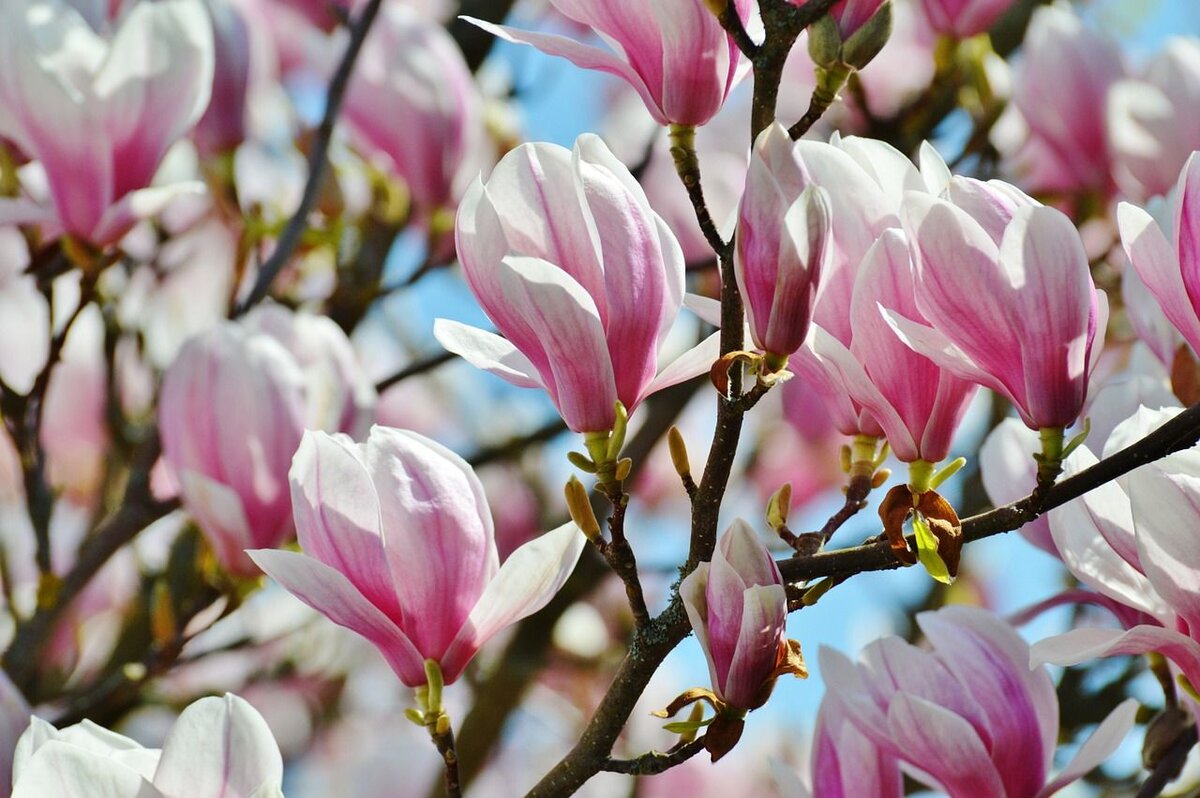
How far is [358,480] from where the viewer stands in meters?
0.74

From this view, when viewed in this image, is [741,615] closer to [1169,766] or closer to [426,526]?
[426,526]

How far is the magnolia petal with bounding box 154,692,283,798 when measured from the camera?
2.30 ft

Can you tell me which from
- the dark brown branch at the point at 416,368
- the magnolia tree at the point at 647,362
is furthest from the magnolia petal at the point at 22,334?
the dark brown branch at the point at 416,368

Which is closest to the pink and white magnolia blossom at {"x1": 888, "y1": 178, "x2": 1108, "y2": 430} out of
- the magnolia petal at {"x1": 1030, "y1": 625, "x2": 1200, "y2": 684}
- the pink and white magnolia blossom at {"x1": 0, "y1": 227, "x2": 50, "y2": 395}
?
the magnolia petal at {"x1": 1030, "y1": 625, "x2": 1200, "y2": 684}

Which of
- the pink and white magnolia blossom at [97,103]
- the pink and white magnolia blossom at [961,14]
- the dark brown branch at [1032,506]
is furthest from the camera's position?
the pink and white magnolia blossom at [961,14]

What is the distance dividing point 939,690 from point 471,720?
1002 mm

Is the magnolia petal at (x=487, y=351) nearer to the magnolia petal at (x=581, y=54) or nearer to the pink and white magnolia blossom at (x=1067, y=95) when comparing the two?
the magnolia petal at (x=581, y=54)

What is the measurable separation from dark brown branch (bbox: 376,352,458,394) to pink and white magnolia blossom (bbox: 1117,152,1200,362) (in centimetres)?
87

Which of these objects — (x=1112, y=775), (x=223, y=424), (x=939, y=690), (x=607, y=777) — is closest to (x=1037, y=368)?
(x=939, y=690)

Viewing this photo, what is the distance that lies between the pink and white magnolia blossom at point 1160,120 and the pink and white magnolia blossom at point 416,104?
0.70 metres

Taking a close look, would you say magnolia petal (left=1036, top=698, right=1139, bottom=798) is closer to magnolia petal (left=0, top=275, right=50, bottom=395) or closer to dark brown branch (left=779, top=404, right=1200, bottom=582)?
dark brown branch (left=779, top=404, right=1200, bottom=582)

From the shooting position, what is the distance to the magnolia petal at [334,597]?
0.73 meters

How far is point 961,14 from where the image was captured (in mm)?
1606

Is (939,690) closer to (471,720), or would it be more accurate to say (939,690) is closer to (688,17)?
(688,17)
